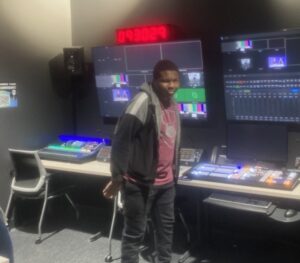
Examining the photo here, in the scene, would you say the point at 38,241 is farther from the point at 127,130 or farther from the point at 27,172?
the point at 127,130

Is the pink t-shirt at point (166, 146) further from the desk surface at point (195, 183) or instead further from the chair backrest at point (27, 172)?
the chair backrest at point (27, 172)

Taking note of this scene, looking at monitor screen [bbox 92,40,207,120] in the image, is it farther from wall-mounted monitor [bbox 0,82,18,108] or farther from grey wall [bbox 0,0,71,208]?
wall-mounted monitor [bbox 0,82,18,108]

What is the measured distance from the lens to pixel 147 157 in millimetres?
2732

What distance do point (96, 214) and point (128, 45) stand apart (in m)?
1.80

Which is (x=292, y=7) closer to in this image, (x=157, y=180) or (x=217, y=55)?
(x=217, y=55)

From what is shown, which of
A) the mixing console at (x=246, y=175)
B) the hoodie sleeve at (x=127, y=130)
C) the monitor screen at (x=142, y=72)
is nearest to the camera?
the hoodie sleeve at (x=127, y=130)

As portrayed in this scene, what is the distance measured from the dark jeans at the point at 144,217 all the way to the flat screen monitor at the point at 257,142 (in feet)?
2.47

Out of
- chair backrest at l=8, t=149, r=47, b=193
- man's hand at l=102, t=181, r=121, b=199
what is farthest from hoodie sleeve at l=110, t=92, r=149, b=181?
chair backrest at l=8, t=149, r=47, b=193

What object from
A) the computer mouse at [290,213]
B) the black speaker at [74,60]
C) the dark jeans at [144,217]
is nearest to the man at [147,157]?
the dark jeans at [144,217]

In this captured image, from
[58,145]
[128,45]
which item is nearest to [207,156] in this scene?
[128,45]

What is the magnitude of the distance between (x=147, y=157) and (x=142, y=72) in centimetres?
124

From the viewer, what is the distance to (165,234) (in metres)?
2.95

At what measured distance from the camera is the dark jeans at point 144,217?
9.12ft

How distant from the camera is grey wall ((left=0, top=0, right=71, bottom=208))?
389 cm
